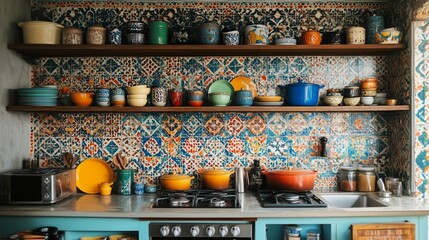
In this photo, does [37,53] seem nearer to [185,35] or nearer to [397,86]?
[185,35]

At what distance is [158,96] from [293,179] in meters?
1.26

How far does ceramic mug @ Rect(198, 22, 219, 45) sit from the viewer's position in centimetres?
351

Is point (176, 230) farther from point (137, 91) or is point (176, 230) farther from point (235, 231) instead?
point (137, 91)

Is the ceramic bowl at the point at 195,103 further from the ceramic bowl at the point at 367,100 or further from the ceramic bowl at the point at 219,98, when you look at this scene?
the ceramic bowl at the point at 367,100

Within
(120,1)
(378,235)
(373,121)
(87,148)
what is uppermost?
(120,1)

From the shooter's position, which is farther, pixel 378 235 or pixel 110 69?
pixel 110 69

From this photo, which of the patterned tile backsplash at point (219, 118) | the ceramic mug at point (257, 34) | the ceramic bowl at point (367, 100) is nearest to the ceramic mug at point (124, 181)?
the patterned tile backsplash at point (219, 118)

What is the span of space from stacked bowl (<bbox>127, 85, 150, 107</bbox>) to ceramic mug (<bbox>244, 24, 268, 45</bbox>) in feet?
3.03

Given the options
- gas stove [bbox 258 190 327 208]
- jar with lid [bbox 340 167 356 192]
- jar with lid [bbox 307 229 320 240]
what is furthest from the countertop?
jar with lid [bbox 340 167 356 192]

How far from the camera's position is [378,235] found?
3.01 metres

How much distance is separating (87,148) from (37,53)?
880 mm

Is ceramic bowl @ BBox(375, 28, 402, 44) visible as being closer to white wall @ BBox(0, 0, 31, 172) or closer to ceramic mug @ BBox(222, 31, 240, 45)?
ceramic mug @ BBox(222, 31, 240, 45)

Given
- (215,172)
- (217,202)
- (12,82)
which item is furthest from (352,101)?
(12,82)

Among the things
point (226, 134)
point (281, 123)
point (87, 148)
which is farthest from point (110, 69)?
point (281, 123)
